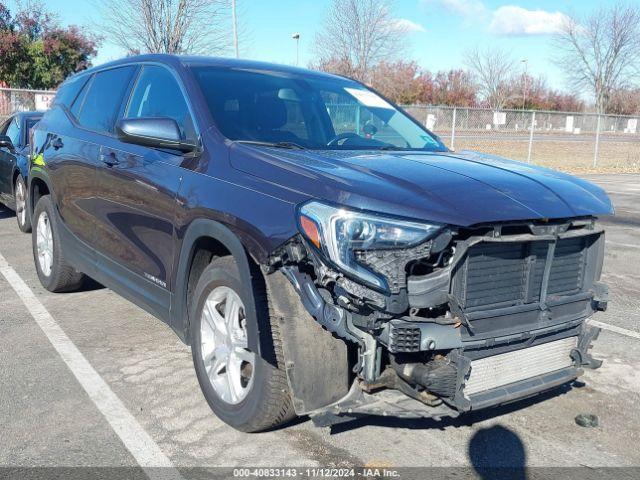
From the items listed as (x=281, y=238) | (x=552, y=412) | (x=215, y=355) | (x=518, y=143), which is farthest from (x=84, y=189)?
(x=518, y=143)

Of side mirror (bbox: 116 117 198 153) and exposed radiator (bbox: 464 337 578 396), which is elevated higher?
side mirror (bbox: 116 117 198 153)

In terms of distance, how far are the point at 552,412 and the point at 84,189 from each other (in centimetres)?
358

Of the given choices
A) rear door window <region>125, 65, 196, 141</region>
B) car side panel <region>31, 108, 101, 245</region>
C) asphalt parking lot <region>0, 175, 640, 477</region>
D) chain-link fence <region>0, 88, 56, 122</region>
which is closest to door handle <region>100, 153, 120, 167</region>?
car side panel <region>31, 108, 101, 245</region>

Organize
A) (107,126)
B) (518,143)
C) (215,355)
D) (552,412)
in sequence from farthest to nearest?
(518,143)
(107,126)
(552,412)
(215,355)

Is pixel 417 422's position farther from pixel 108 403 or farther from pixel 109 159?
pixel 109 159

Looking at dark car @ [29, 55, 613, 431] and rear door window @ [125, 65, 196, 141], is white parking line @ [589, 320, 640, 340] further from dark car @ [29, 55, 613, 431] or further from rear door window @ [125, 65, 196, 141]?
rear door window @ [125, 65, 196, 141]

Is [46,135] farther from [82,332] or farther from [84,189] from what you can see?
[82,332]

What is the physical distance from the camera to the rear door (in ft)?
12.8

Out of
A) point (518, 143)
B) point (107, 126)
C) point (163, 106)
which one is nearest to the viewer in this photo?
point (163, 106)

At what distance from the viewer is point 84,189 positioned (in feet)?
16.6

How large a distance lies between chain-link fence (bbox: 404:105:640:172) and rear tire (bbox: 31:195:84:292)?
15429 millimetres

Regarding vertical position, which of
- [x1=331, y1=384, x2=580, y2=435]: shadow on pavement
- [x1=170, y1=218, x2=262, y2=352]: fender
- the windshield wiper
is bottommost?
[x1=331, y1=384, x2=580, y2=435]: shadow on pavement

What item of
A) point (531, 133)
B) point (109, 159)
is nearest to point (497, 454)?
point (109, 159)

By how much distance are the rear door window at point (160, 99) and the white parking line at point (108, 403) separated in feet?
5.17
